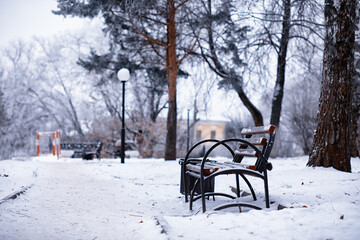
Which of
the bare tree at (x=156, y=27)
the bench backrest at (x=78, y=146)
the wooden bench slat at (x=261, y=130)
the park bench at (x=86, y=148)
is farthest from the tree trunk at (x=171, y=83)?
the wooden bench slat at (x=261, y=130)

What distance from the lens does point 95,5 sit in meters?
11.5

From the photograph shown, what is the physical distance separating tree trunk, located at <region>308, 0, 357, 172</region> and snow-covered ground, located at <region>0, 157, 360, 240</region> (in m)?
0.40

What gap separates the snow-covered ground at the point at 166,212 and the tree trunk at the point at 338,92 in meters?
0.40

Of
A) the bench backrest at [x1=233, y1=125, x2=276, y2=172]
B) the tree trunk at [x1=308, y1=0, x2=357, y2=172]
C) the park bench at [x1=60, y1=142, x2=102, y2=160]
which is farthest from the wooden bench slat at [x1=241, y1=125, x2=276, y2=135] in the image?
the park bench at [x1=60, y1=142, x2=102, y2=160]

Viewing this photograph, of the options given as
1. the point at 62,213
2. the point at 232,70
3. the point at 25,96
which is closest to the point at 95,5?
the point at 232,70

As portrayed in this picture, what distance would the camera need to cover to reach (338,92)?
Answer: 6.14 metres

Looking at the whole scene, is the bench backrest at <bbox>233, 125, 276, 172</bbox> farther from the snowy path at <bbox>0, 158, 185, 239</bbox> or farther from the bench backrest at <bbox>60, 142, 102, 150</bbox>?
the bench backrest at <bbox>60, 142, 102, 150</bbox>

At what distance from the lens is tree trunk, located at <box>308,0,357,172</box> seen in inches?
239

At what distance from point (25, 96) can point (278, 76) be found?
21731mm

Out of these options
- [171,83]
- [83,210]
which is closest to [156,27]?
[171,83]

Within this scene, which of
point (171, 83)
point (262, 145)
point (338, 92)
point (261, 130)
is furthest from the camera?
point (171, 83)

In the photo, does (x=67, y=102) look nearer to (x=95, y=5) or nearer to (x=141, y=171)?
(x=95, y=5)

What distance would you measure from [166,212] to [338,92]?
3702mm

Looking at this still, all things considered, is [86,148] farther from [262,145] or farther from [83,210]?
[262,145]
